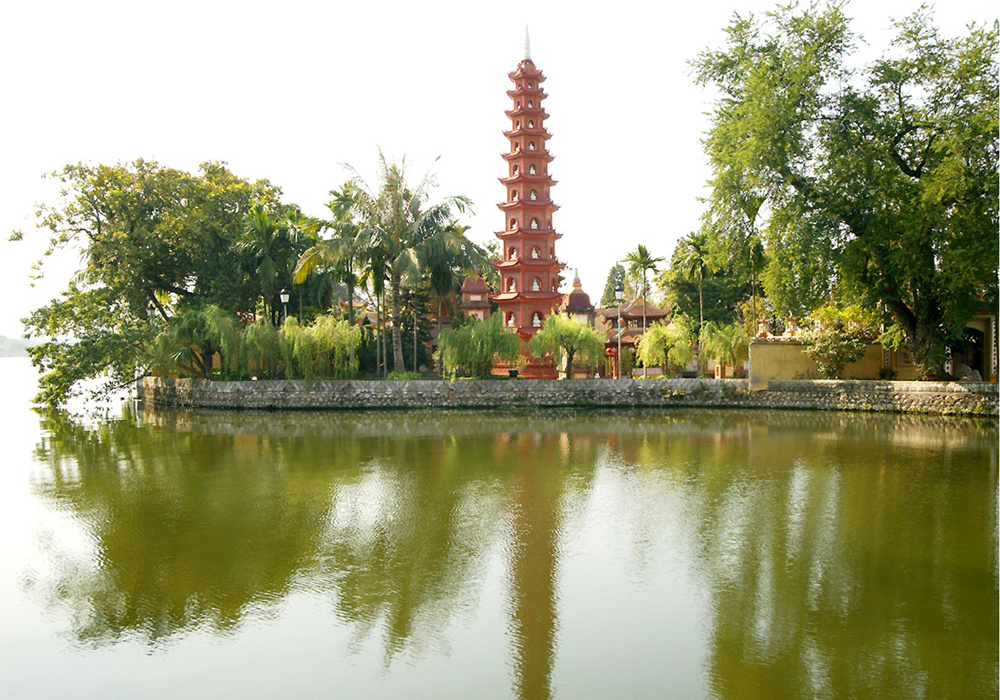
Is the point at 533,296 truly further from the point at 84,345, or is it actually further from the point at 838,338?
the point at 84,345

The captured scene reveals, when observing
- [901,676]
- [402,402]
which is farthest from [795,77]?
[901,676]

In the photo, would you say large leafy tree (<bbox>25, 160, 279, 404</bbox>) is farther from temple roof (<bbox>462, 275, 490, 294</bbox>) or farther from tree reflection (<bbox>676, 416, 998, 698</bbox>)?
tree reflection (<bbox>676, 416, 998, 698</bbox>)

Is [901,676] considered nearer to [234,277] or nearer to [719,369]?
[719,369]

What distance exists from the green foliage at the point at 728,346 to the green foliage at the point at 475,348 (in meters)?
7.55

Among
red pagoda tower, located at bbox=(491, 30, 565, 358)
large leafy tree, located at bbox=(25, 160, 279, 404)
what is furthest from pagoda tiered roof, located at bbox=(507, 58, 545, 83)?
large leafy tree, located at bbox=(25, 160, 279, 404)

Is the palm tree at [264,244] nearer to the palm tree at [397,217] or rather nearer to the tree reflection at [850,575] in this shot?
the palm tree at [397,217]

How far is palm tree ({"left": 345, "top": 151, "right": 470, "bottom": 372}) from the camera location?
31234 mm

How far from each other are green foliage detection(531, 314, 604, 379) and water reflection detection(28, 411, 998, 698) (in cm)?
1120

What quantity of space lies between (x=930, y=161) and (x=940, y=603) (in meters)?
20.5

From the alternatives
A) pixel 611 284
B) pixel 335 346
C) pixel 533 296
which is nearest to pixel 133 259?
pixel 335 346

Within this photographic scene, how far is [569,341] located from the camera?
3206 cm

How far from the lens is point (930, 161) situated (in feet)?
81.4

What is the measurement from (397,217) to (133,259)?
37.7 feet

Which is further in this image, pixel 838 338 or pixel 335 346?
pixel 335 346
